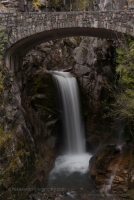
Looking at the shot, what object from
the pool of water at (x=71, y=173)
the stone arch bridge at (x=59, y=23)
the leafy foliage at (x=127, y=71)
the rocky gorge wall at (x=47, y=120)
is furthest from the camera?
the pool of water at (x=71, y=173)

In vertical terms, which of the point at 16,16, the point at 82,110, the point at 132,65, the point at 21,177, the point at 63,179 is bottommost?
the point at 63,179

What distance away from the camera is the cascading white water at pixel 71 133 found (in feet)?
42.6

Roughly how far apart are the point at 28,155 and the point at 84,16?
21.5ft

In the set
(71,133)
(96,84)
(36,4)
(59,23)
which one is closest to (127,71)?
(59,23)

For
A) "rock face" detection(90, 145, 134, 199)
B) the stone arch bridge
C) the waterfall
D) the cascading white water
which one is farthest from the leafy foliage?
the waterfall

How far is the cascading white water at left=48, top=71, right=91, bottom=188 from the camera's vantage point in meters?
13.0

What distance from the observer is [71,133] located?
1548 centimetres

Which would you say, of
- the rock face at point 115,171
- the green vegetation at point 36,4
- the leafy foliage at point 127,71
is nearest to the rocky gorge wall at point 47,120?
the rock face at point 115,171

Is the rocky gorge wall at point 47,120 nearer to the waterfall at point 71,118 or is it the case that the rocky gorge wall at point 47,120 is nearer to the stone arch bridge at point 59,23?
the waterfall at point 71,118

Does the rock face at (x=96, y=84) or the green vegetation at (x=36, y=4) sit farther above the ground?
the green vegetation at (x=36, y=4)

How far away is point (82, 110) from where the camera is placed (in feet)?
52.7

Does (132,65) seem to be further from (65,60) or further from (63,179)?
(65,60)

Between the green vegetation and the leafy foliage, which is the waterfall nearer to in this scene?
the leafy foliage

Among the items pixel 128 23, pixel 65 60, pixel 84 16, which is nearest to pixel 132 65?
pixel 128 23
